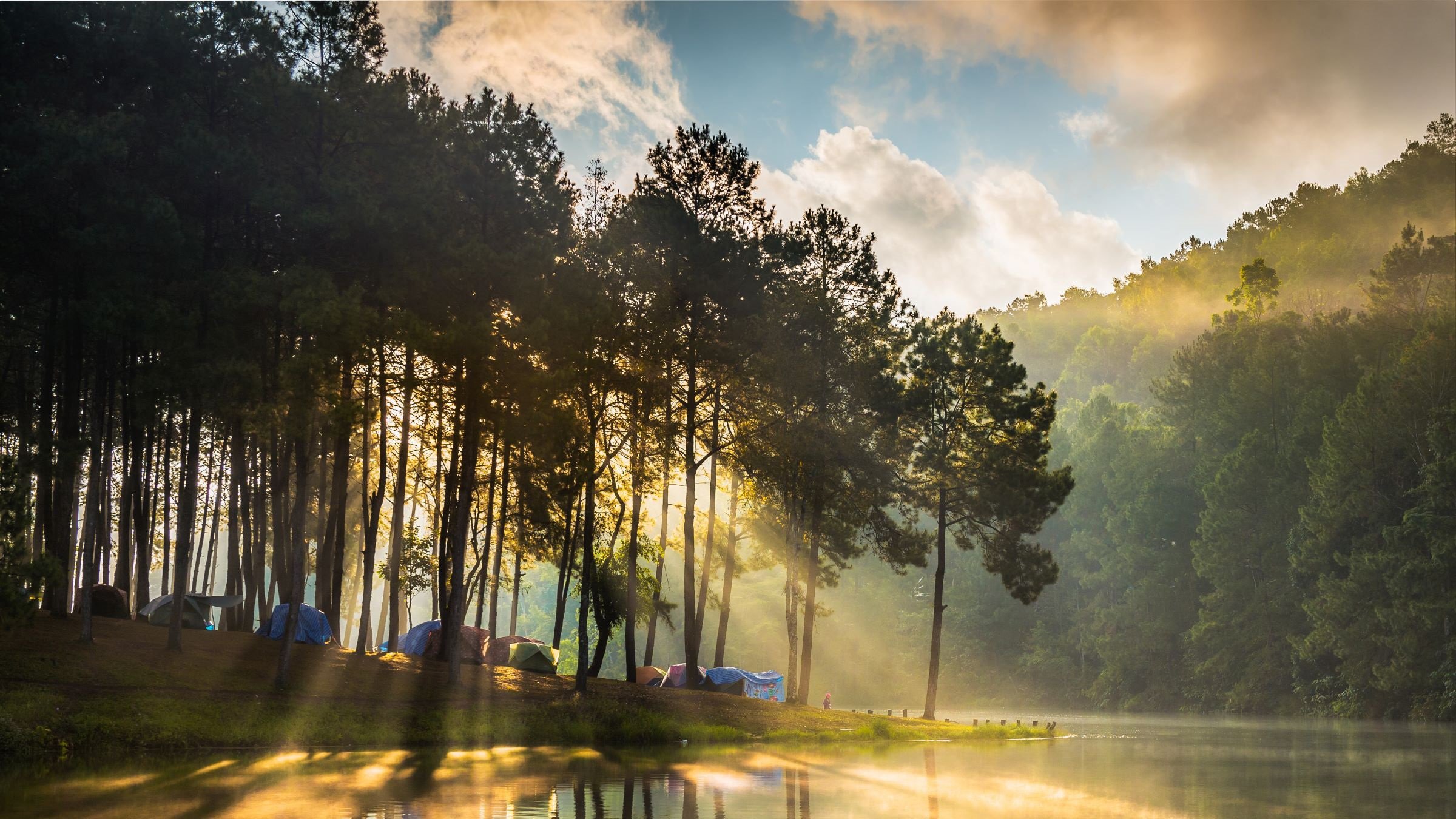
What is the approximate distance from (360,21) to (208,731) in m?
18.8

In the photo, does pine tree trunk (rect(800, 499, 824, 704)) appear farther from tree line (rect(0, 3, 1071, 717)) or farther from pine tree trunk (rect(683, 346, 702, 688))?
pine tree trunk (rect(683, 346, 702, 688))

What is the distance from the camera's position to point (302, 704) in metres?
27.9

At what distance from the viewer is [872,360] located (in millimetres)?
43375

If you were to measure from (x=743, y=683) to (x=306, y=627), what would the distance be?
58.9 feet

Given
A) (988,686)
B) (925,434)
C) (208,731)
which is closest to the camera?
(208,731)

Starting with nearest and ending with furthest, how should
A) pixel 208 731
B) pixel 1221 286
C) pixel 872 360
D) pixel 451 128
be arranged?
1. pixel 208 731
2. pixel 451 128
3. pixel 872 360
4. pixel 1221 286

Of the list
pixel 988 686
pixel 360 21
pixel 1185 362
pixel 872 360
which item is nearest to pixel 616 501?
pixel 872 360

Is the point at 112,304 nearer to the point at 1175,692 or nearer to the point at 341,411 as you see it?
the point at 341,411

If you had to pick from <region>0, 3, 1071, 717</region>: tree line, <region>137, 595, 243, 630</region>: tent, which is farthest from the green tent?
Result: <region>137, 595, 243, 630</region>: tent

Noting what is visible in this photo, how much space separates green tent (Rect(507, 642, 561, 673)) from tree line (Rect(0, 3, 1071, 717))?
1.77 m

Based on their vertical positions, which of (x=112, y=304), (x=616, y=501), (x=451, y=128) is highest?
(x=451, y=128)

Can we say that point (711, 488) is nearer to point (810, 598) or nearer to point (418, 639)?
point (810, 598)

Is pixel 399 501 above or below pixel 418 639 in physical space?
above

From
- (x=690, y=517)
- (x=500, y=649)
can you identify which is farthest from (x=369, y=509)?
(x=690, y=517)
